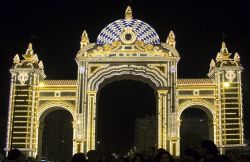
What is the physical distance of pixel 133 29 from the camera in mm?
46156

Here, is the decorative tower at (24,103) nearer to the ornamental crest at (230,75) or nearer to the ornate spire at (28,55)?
the ornate spire at (28,55)

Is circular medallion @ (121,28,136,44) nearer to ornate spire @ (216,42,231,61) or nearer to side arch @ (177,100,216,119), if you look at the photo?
side arch @ (177,100,216,119)

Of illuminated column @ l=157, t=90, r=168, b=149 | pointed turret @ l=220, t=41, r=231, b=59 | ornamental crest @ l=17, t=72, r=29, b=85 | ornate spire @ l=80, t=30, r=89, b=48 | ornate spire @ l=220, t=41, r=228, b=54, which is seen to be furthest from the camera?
ornate spire @ l=80, t=30, r=89, b=48

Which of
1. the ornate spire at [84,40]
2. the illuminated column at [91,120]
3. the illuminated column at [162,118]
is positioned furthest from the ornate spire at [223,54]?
the ornate spire at [84,40]

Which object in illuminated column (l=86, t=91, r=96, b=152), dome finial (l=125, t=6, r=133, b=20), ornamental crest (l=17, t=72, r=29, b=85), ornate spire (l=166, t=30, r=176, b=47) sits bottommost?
illuminated column (l=86, t=91, r=96, b=152)

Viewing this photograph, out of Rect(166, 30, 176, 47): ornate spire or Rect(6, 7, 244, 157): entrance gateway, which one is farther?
Rect(166, 30, 176, 47): ornate spire

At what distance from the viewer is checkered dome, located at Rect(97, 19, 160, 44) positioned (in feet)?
151

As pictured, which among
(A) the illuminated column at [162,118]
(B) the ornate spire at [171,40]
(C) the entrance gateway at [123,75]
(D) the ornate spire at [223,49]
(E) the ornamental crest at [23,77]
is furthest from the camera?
(D) the ornate spire at [223,49]

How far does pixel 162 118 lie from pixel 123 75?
536cm

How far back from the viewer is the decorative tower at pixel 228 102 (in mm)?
43938

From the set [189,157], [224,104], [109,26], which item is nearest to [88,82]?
[109,26]

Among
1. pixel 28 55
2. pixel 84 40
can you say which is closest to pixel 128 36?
pixel 84 40

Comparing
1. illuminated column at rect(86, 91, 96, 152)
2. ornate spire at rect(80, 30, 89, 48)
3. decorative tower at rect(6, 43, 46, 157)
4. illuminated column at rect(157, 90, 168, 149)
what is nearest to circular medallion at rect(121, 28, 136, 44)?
ornate spire at rect(80, 30, 89, 48)

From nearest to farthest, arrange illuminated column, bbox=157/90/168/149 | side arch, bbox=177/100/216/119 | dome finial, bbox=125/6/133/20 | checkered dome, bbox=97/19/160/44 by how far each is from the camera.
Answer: illuminated column, bbox=157/90/168/149, side arch, bbox=177/100/216/119, checkered dome, bbox=97/19/160/44, dome finial, bbox=125/6/133/20
